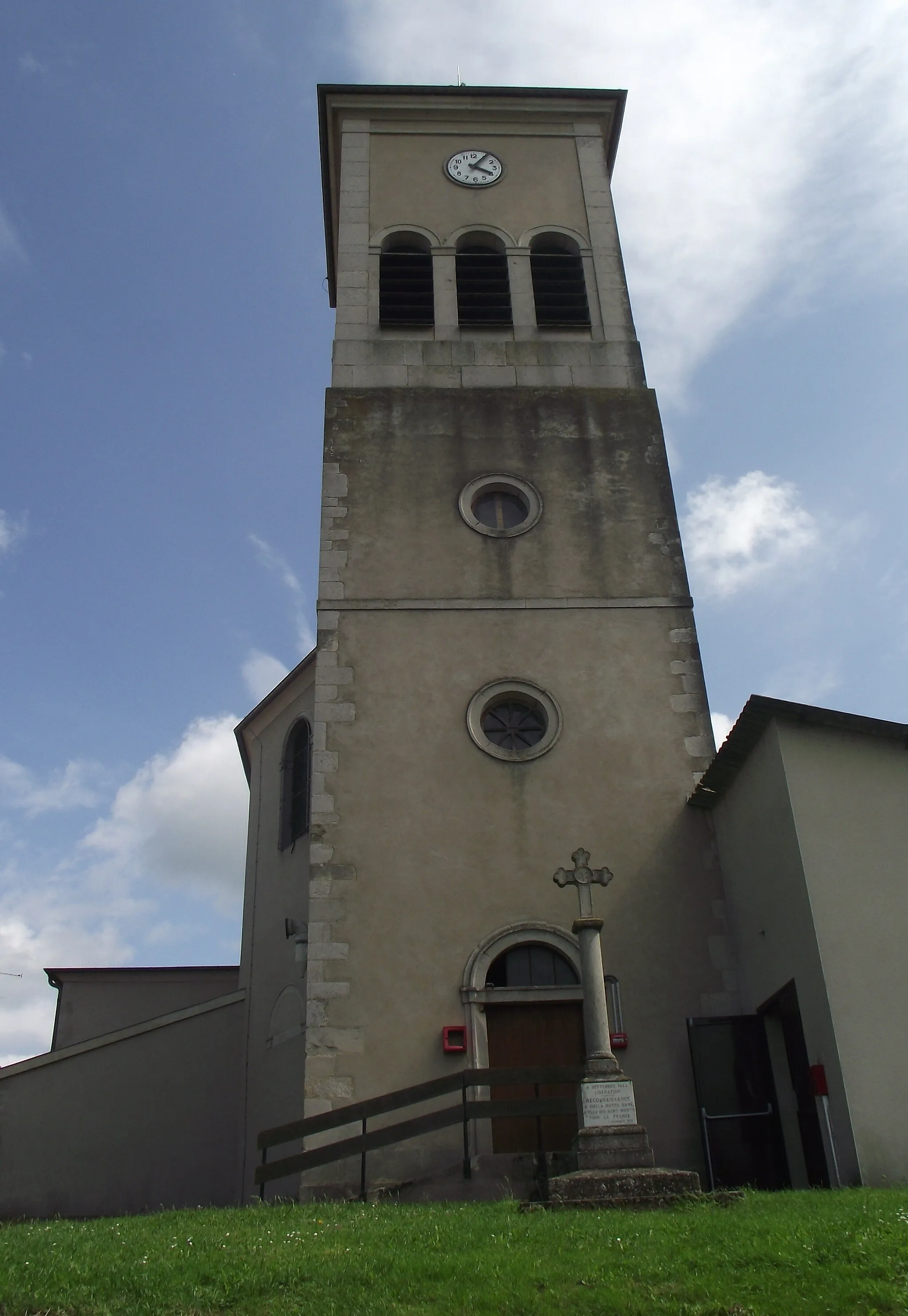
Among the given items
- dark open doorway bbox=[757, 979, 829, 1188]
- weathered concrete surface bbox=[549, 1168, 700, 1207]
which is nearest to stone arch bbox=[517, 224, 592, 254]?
dark open doorway bbox=[757, 979, 829, 1188]

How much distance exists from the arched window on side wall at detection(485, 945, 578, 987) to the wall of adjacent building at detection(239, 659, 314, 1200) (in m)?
2.12

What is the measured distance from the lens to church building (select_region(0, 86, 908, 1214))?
1110 cm

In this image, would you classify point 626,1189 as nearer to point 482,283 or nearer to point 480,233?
point 482,283

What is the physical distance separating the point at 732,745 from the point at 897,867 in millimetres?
2189

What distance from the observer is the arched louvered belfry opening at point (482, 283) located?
58.7 ft

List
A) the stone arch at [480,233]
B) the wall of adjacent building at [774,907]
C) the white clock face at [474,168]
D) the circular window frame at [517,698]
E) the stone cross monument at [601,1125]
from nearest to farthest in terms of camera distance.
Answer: the stone cross monument at [601,1125] → the wall of adjacent building at [774,907] → the circular window frame at [517,698] → the stone arch at [480,233] → the white clock face at [474,168]

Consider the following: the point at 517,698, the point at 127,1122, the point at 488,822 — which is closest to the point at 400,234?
the point at 517,698

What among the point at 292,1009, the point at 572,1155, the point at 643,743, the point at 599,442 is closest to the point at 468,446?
the point at 599,442

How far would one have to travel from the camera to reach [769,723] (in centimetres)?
1105

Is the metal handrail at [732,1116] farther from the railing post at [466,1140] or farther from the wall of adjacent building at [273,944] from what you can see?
the wall of adjacent building at [273,944]

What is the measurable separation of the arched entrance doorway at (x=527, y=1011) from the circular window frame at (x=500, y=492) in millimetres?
5411

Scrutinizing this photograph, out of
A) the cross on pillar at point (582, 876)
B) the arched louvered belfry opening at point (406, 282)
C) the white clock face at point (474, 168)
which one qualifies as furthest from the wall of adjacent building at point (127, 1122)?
the white clock face at point (474, 168)

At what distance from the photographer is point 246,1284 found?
227 inches

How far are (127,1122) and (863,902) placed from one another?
400 inches
